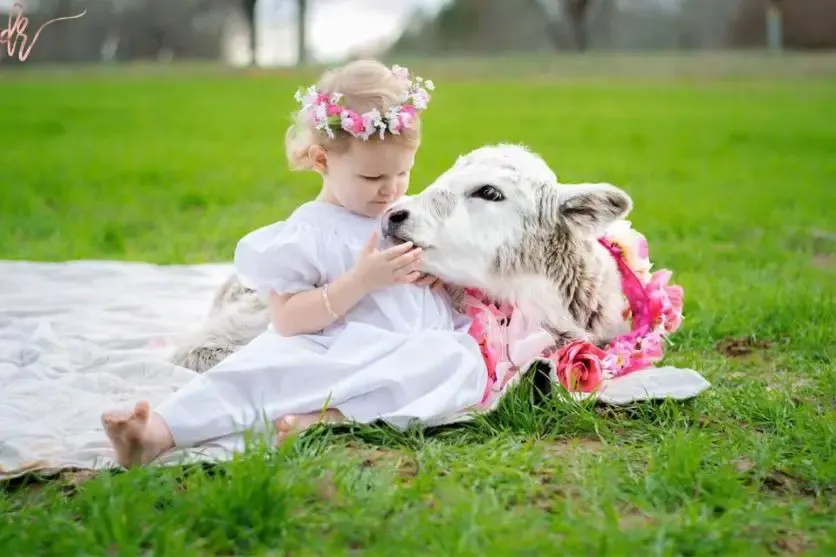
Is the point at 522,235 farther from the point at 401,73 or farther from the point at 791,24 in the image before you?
the point at 791,24

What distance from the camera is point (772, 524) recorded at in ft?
10.0

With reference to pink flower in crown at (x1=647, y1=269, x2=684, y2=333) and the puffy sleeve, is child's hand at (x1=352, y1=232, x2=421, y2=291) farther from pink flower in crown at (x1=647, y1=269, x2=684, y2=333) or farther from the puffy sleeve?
pink flower in crown at (x1=647, y1=269, x2=684, y2=333)

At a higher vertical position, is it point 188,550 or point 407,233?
point 407,233

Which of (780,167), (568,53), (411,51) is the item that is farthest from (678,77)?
(780,167)

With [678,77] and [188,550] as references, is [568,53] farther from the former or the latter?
[188,550]

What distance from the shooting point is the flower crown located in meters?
3.95

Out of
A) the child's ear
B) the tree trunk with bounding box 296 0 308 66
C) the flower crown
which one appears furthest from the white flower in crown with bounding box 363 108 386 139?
the tree trunk with bounding box 296 0 308 66

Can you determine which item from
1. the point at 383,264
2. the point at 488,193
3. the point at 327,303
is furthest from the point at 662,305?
the point at 327,303

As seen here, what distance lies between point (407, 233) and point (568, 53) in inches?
1165

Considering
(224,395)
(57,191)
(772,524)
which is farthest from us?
(57,191)

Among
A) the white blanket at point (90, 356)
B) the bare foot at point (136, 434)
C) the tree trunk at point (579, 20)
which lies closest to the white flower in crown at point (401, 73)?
the white blanket at point (90, 356)

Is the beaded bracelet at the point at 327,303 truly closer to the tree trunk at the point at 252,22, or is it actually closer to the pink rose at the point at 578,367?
the pink rose at the point at 578,367

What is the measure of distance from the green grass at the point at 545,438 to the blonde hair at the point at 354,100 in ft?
3.44

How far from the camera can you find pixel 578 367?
4.15 metres
